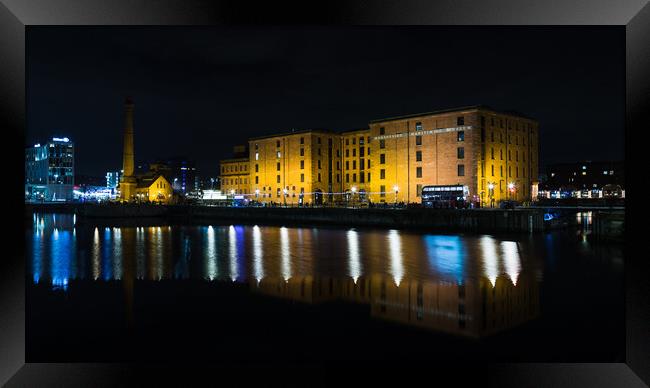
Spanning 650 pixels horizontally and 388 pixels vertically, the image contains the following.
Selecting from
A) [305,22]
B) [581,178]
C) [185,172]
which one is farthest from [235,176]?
[185,172]

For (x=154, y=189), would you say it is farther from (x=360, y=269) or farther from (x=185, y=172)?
(x=185, y=172)

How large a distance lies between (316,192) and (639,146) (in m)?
55.2

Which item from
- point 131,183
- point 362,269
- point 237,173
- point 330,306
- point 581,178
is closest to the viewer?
point 330,306

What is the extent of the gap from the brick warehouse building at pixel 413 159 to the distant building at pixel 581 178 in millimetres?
40020

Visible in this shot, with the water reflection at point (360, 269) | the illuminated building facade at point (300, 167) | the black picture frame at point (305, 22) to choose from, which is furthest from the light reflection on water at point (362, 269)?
the illuminated building facade at point (300, 167)

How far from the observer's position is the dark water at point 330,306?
8.30m

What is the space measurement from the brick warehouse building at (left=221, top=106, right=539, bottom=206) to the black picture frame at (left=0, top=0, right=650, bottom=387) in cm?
3823

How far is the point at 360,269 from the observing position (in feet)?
57.0

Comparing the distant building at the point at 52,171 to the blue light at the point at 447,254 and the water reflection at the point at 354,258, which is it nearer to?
the water reflection at the point at 354,258

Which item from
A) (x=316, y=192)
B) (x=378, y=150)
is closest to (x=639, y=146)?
(x=378, y=150)

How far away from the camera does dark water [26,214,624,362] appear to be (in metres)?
8.30

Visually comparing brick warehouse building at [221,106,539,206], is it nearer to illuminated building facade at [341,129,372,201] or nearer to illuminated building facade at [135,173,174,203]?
illuminated building facade at [341,129,372,201]

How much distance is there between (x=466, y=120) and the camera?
43375 millimetres

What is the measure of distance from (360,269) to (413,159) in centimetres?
3138
